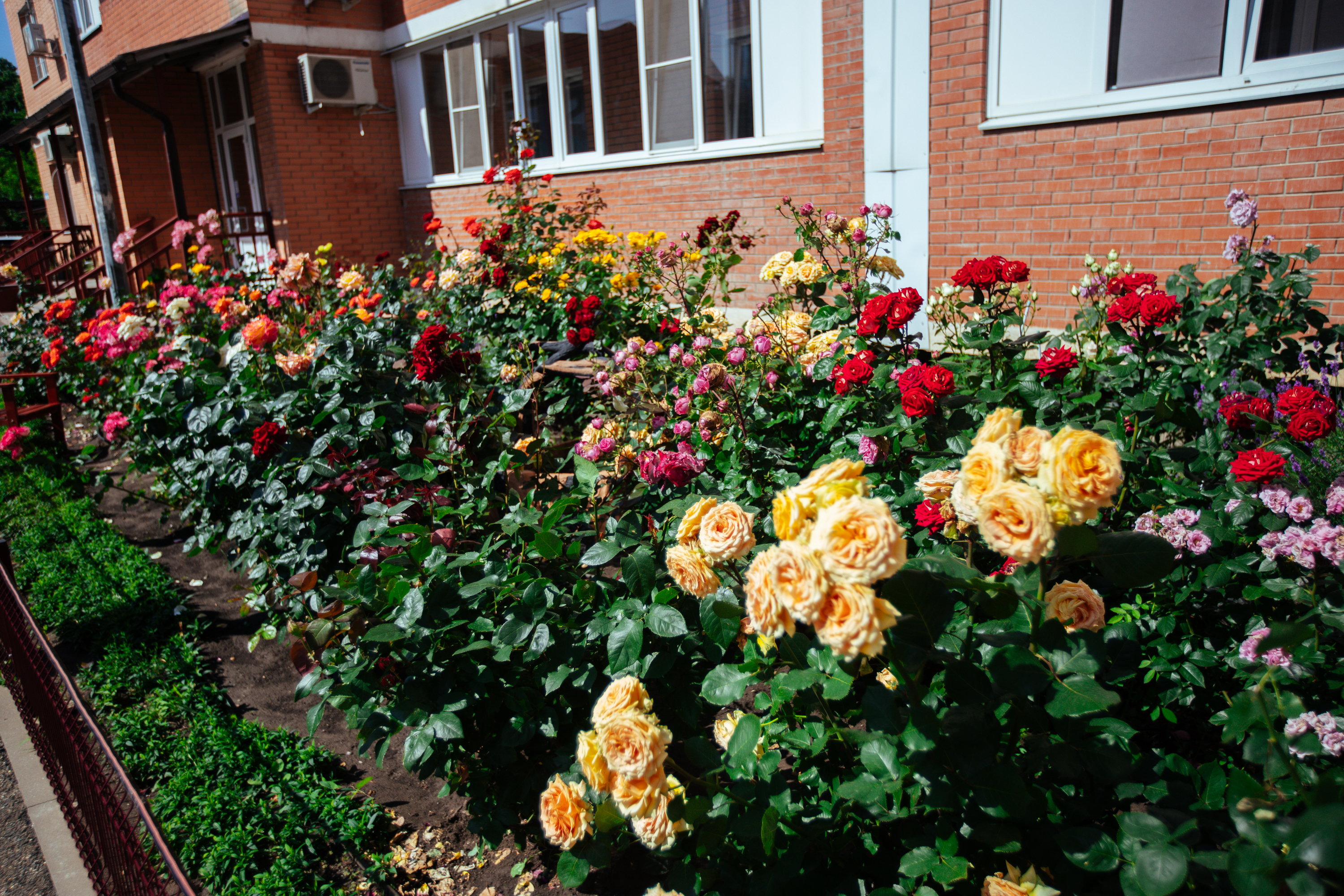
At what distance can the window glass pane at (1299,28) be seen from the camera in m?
4.19

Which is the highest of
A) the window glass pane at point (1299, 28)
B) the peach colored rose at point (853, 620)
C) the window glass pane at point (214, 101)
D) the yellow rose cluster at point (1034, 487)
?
the window glass pane at point (214, 101)

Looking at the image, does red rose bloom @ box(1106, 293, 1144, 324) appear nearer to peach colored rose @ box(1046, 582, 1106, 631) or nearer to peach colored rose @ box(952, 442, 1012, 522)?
peach colored rose @ box(1046, 582, 1106, 631)

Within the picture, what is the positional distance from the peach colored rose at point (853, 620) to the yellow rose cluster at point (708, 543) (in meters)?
0.30

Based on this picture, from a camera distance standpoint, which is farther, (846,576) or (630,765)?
(630,765)

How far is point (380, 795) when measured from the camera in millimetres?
2463

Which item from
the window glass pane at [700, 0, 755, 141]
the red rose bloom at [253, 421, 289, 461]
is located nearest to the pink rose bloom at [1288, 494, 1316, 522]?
the red rose bloom at [253, 421, 289, 461]

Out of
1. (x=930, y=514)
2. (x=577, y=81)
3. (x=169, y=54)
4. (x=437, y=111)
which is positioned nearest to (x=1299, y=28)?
(x=930, y=514)

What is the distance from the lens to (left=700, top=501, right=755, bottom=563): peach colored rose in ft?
3.87

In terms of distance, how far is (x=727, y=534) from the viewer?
3.90 ft

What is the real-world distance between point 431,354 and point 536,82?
8013mm

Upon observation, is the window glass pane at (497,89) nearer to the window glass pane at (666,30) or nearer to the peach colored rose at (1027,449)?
the window glass pane at (666,30)

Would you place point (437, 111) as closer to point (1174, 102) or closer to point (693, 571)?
point (1174, 102)

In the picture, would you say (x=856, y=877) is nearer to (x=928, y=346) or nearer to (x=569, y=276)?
(x=569, y=276)

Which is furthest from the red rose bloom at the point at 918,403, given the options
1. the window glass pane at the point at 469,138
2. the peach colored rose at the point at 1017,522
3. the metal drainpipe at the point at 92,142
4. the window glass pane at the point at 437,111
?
the window glass pane at the point at 437,111
